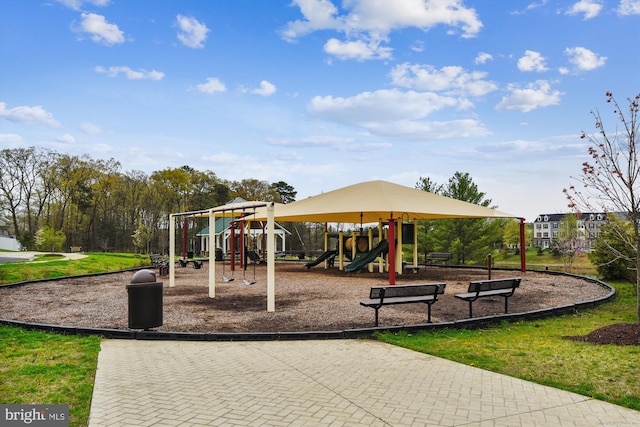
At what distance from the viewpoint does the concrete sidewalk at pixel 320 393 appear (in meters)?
3.96

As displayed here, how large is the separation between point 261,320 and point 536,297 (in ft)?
23.9

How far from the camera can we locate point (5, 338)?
725 centimetres

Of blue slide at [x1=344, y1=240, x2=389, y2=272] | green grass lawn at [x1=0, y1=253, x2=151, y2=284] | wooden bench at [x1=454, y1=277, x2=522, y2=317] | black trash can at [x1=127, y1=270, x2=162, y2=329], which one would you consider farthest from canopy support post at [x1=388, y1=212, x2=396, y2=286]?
green grass lawn at [x1=0, y1=253, x2=151, y2=284]

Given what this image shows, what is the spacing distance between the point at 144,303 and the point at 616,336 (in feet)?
24.5

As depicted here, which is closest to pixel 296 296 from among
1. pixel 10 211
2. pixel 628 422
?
pixel 628 422

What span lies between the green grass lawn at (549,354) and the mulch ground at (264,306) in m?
0.70

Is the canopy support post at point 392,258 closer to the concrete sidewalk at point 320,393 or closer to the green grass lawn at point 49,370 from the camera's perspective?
the concrete sidewalk at point 320,393

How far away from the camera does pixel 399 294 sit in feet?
26.8

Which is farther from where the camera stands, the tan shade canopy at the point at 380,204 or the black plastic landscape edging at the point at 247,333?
the tan shade canopy at the point at 380,204

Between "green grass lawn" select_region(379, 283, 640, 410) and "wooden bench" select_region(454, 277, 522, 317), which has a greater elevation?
"wooden bench" select_region(454, 277, 522, 317)

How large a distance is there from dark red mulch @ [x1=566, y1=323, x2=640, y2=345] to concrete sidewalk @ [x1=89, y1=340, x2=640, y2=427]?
2.61m

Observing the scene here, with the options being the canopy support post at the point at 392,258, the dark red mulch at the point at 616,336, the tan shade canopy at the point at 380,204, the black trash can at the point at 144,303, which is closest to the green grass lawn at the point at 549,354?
the dark red mulch at the point at 616,336

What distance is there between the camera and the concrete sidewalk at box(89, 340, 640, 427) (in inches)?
156

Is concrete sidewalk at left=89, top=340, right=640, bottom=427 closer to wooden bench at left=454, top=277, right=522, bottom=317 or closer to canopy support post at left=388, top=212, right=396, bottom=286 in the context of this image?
wooden bench at left=454, top=277, right=522, bottom=317
